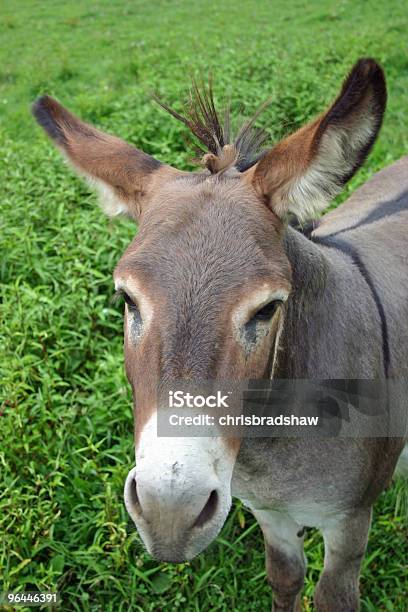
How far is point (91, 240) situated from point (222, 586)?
2.71 m

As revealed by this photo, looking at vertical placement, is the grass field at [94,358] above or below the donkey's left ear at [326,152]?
below

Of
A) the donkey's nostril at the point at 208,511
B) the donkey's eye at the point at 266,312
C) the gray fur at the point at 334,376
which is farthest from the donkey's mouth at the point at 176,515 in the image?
the gray fur at the point at 334,376

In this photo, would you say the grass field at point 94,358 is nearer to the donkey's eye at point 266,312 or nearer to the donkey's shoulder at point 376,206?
the donkey's shoulder at point 376,206

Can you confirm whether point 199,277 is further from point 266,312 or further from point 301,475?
point 301,475

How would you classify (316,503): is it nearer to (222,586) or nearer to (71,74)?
(222,586)

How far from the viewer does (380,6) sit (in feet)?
37.6

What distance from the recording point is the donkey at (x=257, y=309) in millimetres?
1751

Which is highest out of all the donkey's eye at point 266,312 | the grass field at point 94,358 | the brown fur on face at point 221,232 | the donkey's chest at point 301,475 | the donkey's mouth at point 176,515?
the brown fur on face at point 221,232

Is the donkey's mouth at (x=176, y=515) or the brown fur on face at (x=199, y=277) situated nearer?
Result: the donkey's mouth at (x=176, y=515)

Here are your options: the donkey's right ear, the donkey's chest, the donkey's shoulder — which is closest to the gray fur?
the donkey's chest

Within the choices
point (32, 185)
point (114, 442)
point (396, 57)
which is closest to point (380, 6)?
point (396, 57)

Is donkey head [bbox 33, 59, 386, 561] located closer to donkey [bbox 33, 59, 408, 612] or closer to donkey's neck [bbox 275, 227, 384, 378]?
donkey [bbox 33, 59, 408, 612]

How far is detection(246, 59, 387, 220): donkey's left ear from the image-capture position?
1845mm

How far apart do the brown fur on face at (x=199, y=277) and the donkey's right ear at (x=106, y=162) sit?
0.83 ft
